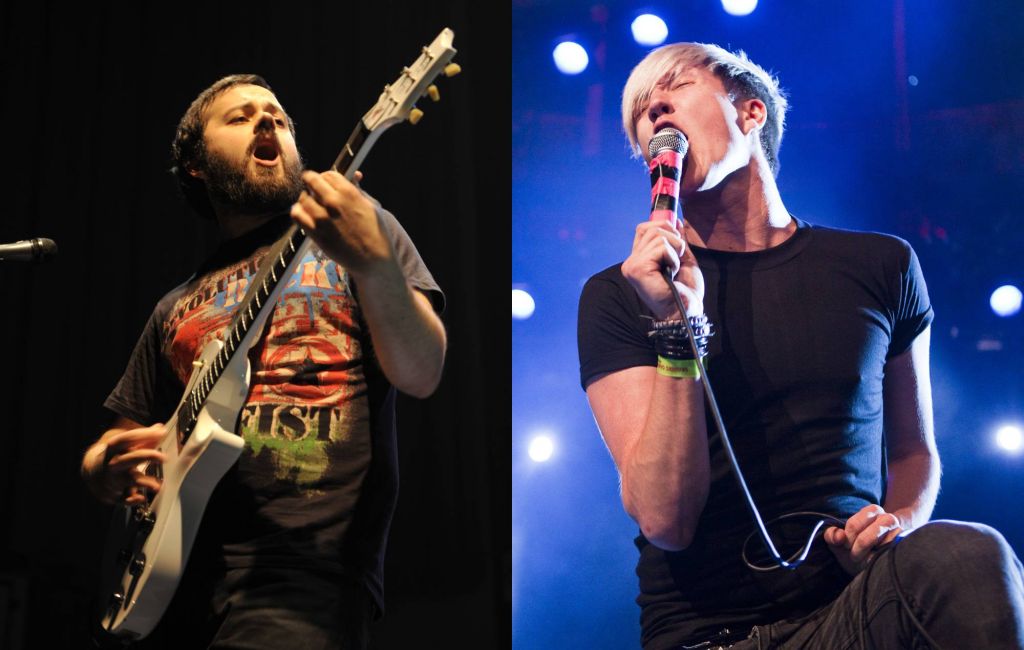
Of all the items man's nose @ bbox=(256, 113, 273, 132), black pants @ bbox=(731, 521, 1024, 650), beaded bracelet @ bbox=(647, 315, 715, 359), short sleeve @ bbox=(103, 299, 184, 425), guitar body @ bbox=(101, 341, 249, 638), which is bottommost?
black pants @ bbox=(731, 521, 1024, 650)

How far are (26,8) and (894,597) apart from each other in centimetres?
274

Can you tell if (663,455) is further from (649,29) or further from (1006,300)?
(649,29)

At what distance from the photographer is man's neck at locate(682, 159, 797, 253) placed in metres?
2.10

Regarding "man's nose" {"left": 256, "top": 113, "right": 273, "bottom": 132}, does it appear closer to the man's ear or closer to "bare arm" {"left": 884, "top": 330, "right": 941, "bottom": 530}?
the man's ear

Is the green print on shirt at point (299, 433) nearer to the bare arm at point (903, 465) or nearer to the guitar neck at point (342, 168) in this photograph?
the guitar neck at point (342, 168)

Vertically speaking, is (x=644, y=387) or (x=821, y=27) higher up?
(x=821, y=27)

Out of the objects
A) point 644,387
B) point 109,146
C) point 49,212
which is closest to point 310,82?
point 109,146

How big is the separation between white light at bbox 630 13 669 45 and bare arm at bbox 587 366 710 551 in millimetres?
796

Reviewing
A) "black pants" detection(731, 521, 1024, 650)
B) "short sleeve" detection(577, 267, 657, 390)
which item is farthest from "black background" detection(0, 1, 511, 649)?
"black pants" detection(731, 521, 1024, 650)

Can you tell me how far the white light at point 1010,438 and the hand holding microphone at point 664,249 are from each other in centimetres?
64

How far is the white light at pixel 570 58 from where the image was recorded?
2344 mm

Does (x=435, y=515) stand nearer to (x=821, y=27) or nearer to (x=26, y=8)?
(x=821, y=27)

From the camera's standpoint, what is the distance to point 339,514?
1.47 metres

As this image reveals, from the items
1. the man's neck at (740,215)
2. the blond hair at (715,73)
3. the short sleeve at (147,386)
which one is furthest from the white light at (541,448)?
the short sleeve at (147,386)
